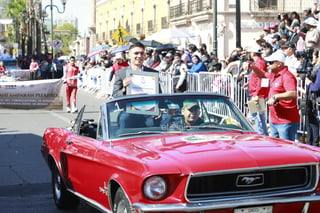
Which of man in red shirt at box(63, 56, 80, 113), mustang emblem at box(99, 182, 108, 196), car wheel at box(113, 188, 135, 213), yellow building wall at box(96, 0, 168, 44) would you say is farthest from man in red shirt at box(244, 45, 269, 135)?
yellow building wall at box(96, 0, 168, 44)

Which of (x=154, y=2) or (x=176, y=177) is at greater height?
(x=154, y=2)

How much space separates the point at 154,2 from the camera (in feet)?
180

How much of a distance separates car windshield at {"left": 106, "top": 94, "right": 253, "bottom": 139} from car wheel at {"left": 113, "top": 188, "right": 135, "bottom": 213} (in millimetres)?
938

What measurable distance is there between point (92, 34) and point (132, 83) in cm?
8024

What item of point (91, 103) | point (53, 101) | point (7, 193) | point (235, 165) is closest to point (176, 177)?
point (235, 165)

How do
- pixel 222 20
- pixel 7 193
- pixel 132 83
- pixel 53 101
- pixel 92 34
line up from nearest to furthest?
pixel 7 193
pixel 132 83
pixel 53 101
pixel 222 20
pixel 92 34

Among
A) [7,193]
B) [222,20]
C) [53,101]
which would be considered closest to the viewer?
[7,193]

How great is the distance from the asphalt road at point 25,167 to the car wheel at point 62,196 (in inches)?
3.6

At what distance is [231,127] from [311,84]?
3.76 meters

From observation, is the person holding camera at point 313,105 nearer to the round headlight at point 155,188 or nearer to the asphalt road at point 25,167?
the asphalt road at point 25,167

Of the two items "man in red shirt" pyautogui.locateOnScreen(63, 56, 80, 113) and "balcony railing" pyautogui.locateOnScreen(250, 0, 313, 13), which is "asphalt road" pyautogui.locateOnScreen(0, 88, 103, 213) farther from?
"balcony railing" pyautogui.locateOnScreen(250, 0, 313, 13)

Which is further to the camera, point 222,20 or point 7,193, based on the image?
point 222,20

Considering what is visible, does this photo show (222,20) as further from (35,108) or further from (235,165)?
(235,165)

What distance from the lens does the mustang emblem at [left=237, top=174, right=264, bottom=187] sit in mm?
5945
